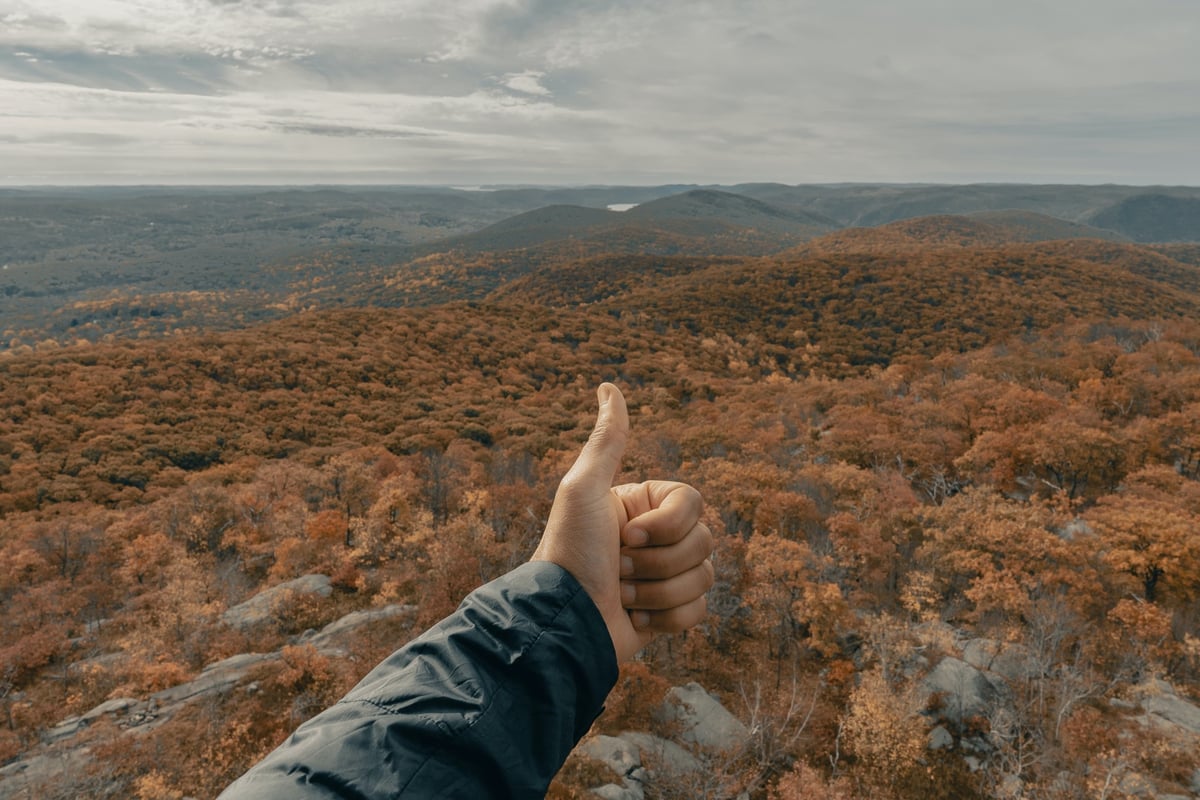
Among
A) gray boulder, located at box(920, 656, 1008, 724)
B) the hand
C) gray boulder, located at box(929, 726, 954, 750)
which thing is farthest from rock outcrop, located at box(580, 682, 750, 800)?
the hand

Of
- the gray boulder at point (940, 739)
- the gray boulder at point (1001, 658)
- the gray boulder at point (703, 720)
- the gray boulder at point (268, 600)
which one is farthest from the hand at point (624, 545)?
the gray boulder at point (268, 600)

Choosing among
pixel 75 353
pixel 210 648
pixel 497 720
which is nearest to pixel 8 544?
pixel 210 648

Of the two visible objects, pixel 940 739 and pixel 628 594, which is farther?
pixel 940 739

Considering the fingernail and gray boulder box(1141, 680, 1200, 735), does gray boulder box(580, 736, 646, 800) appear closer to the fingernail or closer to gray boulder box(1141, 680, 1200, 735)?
the fingernail

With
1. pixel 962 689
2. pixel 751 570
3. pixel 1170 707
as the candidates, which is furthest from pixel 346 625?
pixel 1170 707

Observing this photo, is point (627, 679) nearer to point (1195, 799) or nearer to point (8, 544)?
point (1195, 799)

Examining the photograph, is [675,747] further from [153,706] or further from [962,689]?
[153,706]
